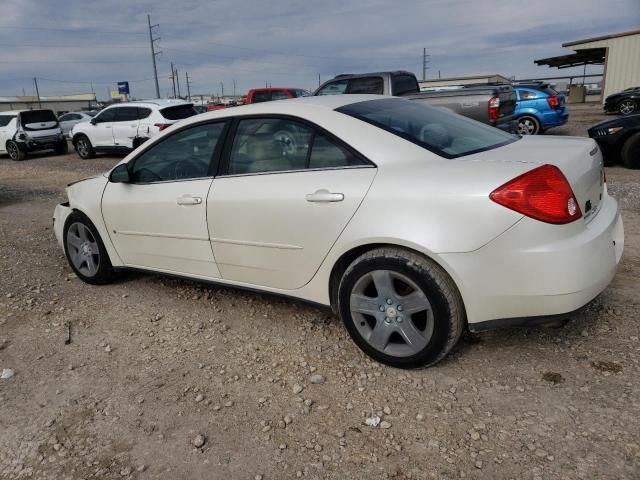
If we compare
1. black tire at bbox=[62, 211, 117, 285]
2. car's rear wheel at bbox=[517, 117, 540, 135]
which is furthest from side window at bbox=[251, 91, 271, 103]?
black tire at bbox=[62, 211, 117, 285]

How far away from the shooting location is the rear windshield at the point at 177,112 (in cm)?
1310

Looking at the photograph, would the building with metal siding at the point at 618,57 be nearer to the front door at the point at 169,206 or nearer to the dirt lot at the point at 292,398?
the dirt lot at the point at 292,398

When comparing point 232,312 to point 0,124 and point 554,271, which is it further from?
point 0,124

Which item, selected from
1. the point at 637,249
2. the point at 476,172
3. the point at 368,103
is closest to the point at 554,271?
the point at 476,172

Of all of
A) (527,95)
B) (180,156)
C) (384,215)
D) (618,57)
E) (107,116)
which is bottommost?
(384,215)

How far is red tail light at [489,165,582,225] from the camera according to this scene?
2.32 m

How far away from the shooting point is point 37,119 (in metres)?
16.1

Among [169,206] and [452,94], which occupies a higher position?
[452,94]

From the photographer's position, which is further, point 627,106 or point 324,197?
point 627,106

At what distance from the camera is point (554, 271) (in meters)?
2.33

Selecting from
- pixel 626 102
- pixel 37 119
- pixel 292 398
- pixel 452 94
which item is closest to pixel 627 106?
pixel 626 102

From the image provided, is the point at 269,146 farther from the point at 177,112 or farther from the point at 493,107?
the point at 177,112

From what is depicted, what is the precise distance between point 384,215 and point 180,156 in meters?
1.77

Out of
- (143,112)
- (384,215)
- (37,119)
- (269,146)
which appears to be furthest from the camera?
(37,119)
